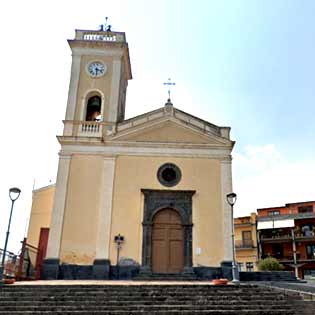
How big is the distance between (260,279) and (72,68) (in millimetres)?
13688

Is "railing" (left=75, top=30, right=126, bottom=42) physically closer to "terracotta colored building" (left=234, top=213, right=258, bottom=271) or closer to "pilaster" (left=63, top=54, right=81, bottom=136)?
"pilaster" (left=63, top=54, right=81, bottom=136)

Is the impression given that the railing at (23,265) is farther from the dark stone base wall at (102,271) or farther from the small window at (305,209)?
the small window at (305,209)

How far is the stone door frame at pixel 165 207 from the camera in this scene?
15.2 meters

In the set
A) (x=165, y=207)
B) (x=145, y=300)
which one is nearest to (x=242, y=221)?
(x=165, y=207)

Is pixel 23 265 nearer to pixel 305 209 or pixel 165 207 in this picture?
pixel 165 207

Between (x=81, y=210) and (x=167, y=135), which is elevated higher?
(x=167, y=135)

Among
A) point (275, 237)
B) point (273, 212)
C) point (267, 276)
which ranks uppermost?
point (273, 212)

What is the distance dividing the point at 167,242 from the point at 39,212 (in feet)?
23.4

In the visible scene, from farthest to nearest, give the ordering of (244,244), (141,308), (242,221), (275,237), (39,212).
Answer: (242,221), (275,237), (244,244), (39,212), (141,308)

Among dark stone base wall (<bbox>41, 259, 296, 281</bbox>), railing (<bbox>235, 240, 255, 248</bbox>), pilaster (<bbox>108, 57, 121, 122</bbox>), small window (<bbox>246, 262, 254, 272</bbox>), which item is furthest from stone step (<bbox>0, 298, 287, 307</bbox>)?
railing (<bbox>235, 240, 255, 248</bbox>)

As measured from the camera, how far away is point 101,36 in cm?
1938

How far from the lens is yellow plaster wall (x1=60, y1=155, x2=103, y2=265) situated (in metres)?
15.3

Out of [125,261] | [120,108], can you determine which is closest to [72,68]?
→ [120,108]

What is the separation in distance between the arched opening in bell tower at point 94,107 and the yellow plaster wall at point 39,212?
430 centimetres
